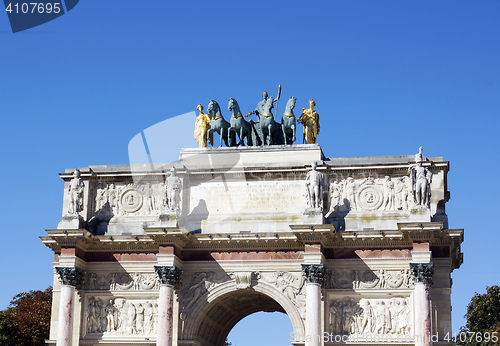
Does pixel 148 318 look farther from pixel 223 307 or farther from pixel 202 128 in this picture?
pixel 202 128

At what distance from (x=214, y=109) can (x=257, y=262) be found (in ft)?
24.4

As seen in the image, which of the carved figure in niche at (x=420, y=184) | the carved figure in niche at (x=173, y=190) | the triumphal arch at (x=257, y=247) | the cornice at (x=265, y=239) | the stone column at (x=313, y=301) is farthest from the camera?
the carved figure in niche at (x=173, y=190)

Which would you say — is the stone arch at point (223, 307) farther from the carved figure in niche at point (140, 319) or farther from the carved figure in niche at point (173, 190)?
the carved figure in niche at point (173, 190)

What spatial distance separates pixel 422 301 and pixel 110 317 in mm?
12724

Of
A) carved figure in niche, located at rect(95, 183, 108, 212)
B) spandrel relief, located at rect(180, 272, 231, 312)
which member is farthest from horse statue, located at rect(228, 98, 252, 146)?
spandrel relief, located at rect(180, 272, 231, 312)

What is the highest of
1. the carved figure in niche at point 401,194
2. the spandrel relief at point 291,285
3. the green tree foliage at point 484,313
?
the carved figure in niche at point 401,194

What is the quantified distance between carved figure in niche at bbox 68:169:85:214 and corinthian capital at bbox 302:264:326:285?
393 inches

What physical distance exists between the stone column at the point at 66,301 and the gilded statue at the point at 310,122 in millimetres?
11276

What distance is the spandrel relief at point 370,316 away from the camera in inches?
1337

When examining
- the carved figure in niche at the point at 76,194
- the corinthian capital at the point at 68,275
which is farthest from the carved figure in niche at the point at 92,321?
the carved figure in niche at the point at 76,194

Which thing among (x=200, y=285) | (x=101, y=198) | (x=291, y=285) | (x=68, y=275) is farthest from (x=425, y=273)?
(x=68, y=275)

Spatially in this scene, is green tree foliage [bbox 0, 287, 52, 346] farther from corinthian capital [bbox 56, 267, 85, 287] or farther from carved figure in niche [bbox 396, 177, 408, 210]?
carved figure in niche [bbox 396, 177, 408, 210]

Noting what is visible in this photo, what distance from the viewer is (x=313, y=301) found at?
1321 inches

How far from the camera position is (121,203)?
3741 centimetres
